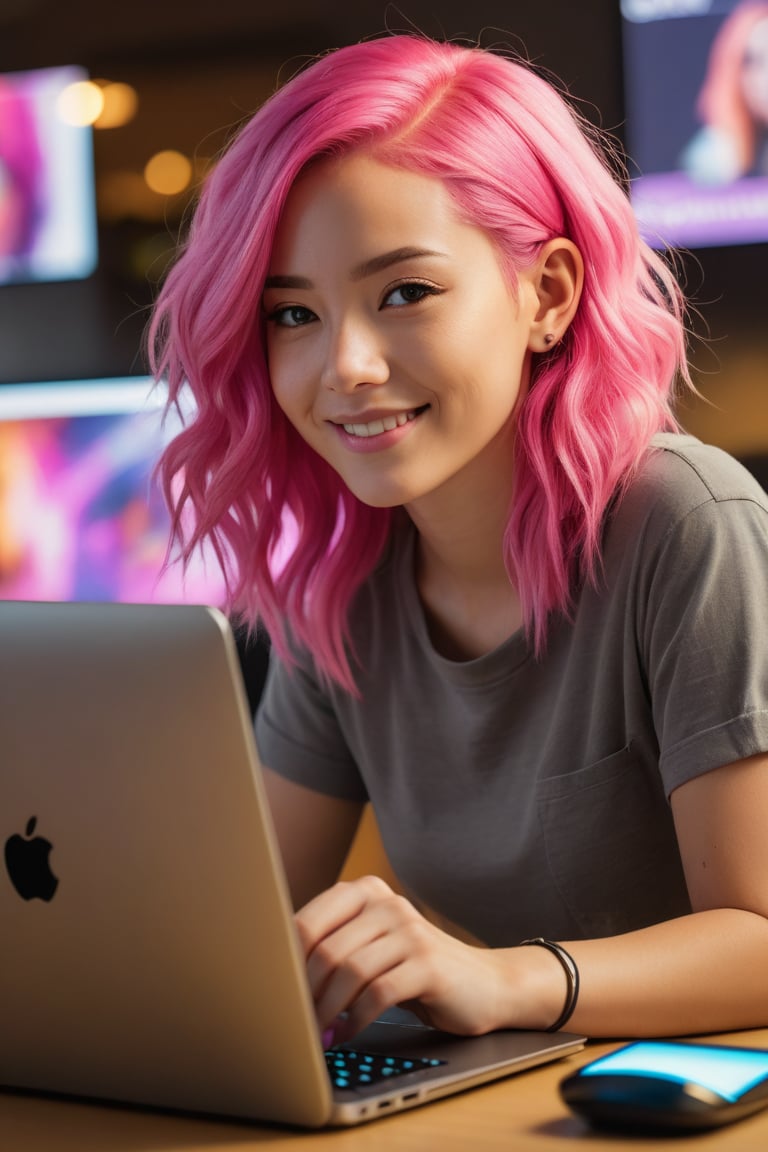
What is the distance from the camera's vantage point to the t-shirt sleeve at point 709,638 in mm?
1029

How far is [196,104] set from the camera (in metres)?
2.43

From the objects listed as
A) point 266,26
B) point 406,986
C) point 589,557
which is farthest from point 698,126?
point 406,986

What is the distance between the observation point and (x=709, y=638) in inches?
41.9

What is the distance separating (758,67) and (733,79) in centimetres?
4

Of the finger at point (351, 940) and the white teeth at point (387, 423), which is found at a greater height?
the white teeth at point (387, 423)

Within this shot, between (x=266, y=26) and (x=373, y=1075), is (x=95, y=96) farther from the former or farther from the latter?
(x=373, y=1075)

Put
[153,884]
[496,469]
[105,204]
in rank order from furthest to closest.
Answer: [105,204]
[496,469]
[153,884]

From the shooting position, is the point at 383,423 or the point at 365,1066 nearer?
the point at 365,1066

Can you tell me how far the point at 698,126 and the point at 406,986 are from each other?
5.46ft

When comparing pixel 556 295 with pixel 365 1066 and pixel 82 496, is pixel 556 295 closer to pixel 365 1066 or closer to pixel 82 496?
pixel 365 1066

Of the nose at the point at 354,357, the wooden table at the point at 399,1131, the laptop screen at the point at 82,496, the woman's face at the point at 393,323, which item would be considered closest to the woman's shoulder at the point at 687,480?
the woman's face at the point at 393,323

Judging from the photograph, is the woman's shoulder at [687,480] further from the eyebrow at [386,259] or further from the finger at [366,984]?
the finger at [366,984]

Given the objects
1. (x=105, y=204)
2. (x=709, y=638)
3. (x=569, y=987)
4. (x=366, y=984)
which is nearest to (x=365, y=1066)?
(x=366, y=984)

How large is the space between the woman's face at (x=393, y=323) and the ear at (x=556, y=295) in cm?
1
